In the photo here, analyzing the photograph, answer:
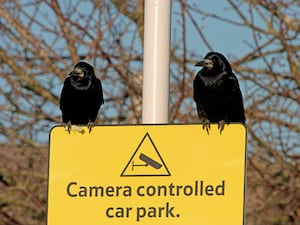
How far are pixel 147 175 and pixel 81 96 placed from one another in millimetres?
2237

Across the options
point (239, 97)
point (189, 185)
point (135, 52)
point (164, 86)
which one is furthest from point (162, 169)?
point (135, 52)

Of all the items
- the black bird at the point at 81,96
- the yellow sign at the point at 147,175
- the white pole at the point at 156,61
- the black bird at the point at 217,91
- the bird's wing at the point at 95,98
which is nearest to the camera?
the yellow sign at the point at 147,175

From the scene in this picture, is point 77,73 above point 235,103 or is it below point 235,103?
above

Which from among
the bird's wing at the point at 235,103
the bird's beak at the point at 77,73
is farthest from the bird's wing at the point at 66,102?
the bird's wing at the point at 235,103

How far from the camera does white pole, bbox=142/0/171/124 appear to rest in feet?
13.8

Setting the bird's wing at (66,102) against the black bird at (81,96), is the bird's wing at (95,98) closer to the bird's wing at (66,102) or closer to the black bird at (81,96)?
the black bird at (81,96)

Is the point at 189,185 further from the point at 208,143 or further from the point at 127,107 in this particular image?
the point at 127,107

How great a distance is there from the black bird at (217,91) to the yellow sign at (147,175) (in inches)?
51.0

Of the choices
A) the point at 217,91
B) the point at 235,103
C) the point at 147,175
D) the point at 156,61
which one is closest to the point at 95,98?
the point at 217,91

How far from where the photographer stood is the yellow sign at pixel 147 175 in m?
3.73

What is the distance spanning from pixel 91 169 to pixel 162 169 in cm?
27

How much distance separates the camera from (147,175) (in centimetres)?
381

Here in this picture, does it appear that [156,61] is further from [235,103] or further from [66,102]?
[66,102]

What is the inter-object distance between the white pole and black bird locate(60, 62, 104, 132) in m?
1.44
